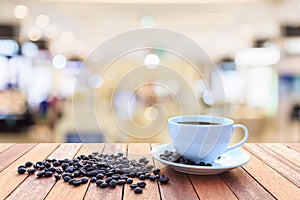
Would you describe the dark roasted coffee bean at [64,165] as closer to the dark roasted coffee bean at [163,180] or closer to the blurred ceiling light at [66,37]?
the dark roasted coffee bean at [163,180]

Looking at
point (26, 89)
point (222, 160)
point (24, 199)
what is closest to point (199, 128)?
point (222, 160)

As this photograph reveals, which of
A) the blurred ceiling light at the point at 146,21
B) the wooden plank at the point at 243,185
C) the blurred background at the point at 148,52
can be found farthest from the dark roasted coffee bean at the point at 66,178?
the blurred ceiling light at the point at 146,21

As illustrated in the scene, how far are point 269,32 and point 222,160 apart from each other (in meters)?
5.68

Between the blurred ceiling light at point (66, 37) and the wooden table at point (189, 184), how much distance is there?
5945 mm

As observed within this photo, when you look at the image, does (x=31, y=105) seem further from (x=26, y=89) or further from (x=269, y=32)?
(x=269, y=32)

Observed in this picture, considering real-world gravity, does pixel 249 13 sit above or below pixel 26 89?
above

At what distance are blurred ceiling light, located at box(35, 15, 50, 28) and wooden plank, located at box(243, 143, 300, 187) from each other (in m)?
5.02

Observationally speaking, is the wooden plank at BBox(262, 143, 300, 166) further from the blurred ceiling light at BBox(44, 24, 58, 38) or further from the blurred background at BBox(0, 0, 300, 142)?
the blurred ceiling light at BBox(44, 24, 58, 38)

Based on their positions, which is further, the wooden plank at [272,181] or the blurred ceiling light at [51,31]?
the blurred ceiling light at [51,31]

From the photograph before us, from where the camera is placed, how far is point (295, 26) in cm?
548

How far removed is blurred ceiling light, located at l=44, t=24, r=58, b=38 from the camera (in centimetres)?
606

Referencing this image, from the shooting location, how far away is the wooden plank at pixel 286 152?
85 cm

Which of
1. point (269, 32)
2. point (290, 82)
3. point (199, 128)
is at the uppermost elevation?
point (269, 32)

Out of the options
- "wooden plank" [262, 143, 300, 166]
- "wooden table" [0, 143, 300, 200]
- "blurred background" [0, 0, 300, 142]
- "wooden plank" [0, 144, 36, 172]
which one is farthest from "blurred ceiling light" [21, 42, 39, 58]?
"wooden plank" [262, 143, 300, 166]
